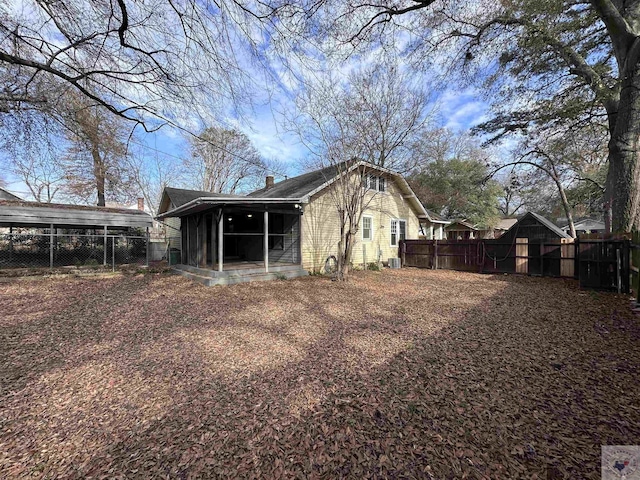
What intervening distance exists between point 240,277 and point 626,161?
479 inches

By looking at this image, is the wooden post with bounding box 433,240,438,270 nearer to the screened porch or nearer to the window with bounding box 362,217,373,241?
the window with bounding box 362,217,373,241

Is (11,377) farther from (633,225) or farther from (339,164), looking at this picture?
(633,225)

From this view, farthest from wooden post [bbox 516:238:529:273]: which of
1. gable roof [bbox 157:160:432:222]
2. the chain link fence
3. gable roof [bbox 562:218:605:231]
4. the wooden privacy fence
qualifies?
gable roof [bbox 562:218:605:231]

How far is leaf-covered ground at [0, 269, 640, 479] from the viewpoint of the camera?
2.06m

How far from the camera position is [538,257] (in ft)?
36.0

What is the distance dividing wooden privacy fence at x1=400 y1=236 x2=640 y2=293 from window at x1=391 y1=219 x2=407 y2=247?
0.55 m

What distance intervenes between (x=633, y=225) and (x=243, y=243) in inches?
601

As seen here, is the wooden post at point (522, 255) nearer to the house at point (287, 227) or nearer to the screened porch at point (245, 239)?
the house at point (287, 227)

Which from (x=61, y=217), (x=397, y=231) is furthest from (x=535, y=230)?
(x=61, y=217)

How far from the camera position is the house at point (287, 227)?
33.1ft

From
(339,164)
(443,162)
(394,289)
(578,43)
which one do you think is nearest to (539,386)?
(394,289)

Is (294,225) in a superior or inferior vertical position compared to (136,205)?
inferior

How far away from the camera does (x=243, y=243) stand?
15062 mm

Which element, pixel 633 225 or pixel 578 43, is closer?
pixel 633 225
